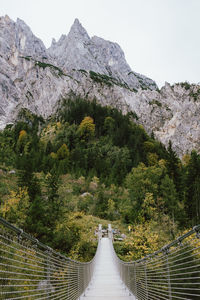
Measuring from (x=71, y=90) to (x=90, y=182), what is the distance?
58652mm

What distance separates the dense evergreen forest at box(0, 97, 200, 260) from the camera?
17172 millimetres

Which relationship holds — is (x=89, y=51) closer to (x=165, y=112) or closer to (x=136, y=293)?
(x=165, y=112)

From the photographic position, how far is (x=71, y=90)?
290ft

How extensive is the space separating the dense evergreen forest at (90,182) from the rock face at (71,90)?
383 inches

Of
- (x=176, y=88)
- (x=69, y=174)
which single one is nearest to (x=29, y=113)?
(x=69, y=174)

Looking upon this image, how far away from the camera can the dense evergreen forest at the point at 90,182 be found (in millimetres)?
17172

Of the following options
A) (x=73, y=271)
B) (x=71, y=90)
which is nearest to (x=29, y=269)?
(x=73, y=271)

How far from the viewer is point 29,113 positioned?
84.4 meters

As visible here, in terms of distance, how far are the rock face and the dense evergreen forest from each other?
9.73m

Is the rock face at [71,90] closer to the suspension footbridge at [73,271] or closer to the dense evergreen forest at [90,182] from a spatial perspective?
the dense evergreen forest at [90,182]

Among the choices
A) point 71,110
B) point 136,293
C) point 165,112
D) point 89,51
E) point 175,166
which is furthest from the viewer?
point 89,51

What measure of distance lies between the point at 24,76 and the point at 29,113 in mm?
25462

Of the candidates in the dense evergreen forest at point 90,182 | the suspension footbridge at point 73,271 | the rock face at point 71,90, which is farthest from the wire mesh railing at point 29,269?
the rock face at point 71,90

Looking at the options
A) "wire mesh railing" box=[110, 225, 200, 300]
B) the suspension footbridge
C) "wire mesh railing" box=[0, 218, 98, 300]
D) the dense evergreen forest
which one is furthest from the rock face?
"wire mesh railing" box=[0, 218, 98, 300]
